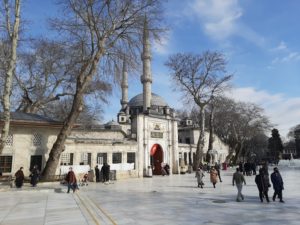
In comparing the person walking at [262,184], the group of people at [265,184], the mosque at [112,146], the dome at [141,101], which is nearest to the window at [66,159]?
the mosque at [112,146]

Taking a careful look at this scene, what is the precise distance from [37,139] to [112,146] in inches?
287

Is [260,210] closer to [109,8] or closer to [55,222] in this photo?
[55,222]

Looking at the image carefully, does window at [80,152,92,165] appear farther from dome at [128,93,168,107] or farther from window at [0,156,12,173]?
dome at [128,93,168,107]

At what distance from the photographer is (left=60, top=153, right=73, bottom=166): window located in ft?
71.2

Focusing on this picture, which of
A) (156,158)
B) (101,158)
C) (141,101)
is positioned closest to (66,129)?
(101,158)

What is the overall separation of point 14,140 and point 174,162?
695 inches

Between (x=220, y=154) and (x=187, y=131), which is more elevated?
(x=187, y=131)

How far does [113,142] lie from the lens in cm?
2544

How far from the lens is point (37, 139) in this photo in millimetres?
19922

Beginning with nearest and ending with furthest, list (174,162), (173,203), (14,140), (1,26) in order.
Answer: (173,203), (1,26), (14,140), (174,162)

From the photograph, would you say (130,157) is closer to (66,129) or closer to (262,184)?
(66,129)

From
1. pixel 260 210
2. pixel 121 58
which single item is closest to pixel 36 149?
pixel 121 58

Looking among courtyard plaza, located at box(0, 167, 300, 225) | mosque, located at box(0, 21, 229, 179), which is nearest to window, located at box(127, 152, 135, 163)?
mosque, located at box(0, 21, 229, 179)

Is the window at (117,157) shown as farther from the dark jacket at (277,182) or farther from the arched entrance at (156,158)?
the dark jacket at (277,182)
